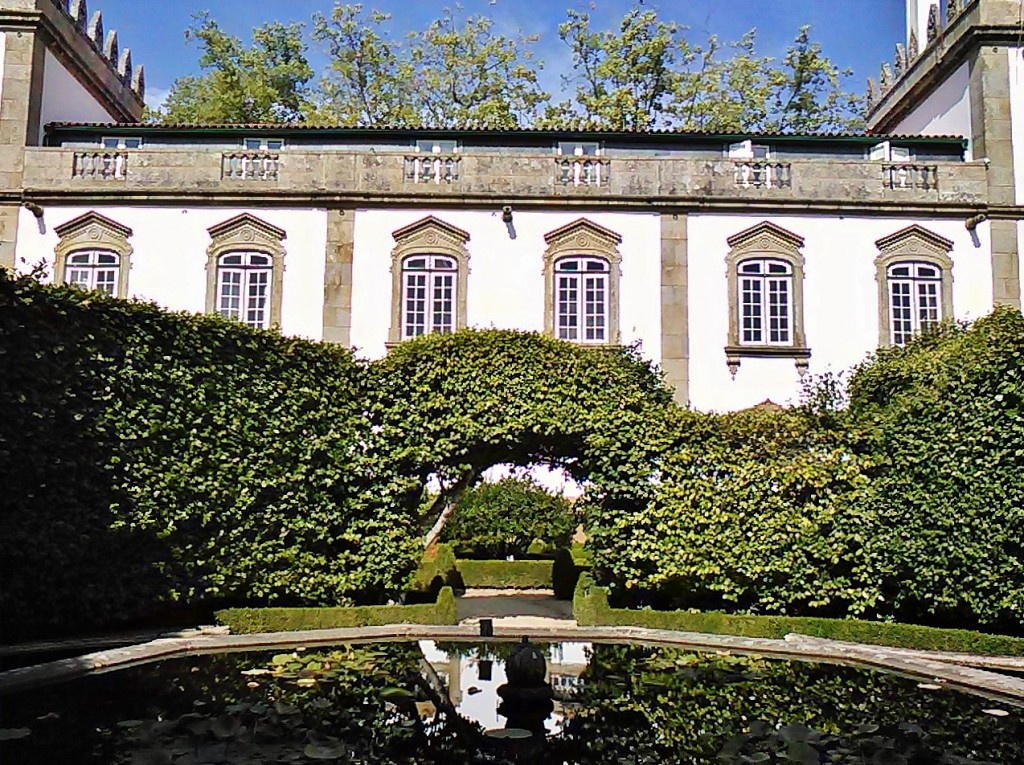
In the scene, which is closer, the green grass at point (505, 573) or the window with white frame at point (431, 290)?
the green grass at point (505, 573)

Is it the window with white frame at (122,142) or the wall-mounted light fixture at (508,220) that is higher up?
the window with white frame at (122,142)

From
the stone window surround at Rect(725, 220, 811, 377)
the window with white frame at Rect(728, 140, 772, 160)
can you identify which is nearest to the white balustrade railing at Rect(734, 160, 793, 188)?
the window with white frame at Rect(728, 140, 772, 160)

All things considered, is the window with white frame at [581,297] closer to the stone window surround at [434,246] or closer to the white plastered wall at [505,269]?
the white plastered wall at [505,269]

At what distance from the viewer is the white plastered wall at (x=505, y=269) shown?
62.5 ft

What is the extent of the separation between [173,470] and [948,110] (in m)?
17.9

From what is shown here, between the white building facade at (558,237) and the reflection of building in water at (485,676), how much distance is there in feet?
33.1

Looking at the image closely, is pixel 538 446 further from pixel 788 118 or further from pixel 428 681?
pixel 788 118

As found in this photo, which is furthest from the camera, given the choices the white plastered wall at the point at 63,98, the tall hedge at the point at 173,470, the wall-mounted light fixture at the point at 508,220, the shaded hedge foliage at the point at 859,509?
the white plastered wall at the point at 63,98

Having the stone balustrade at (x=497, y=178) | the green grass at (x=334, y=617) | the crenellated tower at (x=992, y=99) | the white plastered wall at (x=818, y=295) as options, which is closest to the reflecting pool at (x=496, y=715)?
the green grass at (x=334, y=617)

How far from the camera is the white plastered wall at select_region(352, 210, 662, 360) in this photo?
19.0m

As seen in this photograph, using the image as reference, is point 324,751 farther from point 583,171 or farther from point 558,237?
point 583,171

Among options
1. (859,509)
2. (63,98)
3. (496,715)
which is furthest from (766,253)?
(63,98)

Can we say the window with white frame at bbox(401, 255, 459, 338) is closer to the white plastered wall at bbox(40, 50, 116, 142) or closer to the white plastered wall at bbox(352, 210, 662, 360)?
the white plastered wall at bbox(352, 210, 662, 360)

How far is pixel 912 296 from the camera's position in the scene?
752 inches
